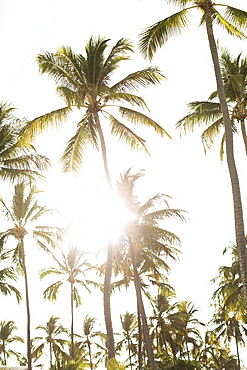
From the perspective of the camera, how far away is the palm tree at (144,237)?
2041 cm

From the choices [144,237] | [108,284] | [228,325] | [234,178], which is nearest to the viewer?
[234,178]

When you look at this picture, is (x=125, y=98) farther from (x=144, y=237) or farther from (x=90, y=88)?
(x=144, y=237)

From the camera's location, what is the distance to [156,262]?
2344 centimetres

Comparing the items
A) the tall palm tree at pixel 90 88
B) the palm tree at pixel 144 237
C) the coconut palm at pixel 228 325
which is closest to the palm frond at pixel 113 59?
the tall palm tree at pixel 90 88

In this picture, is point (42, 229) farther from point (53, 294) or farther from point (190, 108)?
point (190, 108)

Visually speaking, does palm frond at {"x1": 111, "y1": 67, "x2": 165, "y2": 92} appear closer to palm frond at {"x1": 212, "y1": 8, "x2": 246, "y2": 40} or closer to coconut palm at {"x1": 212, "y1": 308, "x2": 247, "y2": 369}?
palm frond at {"x1": 212, "y1": 8, "x2": 246, "y2": 40}

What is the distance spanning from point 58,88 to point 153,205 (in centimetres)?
814

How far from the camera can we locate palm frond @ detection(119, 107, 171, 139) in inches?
647

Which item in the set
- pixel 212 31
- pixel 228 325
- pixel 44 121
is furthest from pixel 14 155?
pixel 228 325

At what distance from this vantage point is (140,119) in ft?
54.5

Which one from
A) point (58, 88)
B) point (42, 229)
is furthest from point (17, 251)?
point (58, 88)

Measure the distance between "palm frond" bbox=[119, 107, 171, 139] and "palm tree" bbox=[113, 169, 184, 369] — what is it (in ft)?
17.3

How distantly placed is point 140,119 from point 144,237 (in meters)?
6.69

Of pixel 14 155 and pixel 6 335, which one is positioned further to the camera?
pixel 6 335
